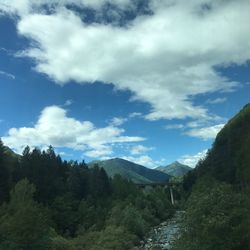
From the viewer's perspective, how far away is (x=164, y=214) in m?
172

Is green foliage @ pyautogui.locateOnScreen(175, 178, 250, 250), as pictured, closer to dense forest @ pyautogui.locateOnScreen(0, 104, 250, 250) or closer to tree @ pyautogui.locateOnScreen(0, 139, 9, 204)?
dense forest @ pyautogui.locateOnScreen(0, 104, 250, 250)

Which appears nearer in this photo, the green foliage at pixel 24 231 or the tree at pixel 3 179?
the green foliage at pixel 24 231

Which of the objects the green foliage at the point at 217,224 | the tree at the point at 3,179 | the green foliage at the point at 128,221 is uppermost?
the tree at the point at 3,179

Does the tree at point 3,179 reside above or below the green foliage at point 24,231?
above

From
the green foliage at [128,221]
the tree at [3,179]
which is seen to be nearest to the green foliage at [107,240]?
the green foliage at [128,221]

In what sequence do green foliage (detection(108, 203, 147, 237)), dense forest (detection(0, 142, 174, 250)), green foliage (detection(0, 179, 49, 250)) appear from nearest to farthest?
green foliage (detection(0, 179, 49, 250)) < dense forest (detection(0, 142, 174, 250)) < green foliage (detection(108, 203, 147, 237))

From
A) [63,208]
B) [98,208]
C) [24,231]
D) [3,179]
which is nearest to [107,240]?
[63,208]

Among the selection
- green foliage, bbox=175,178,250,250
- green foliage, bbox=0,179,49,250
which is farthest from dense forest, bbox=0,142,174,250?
green foliage, bbox=175,178,250,250

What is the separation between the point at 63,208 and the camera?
10819 cm

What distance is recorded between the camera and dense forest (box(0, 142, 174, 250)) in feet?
195

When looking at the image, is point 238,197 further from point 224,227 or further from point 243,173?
point 243,173

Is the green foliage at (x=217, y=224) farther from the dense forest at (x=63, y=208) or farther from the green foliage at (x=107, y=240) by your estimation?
the green foliage at (x=107, y=240)

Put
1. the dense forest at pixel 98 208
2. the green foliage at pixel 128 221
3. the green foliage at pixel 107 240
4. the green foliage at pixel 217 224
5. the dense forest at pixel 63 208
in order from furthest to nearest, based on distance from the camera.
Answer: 1. the green foliage at pixel 128 221
2. the green foliage at pixel 107 240
3. the dense forest at pixel 63 208
4. the dense forest at pixel 98 208
5. the green foliage at pixel 217 224

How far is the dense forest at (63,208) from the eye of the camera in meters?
59.4
